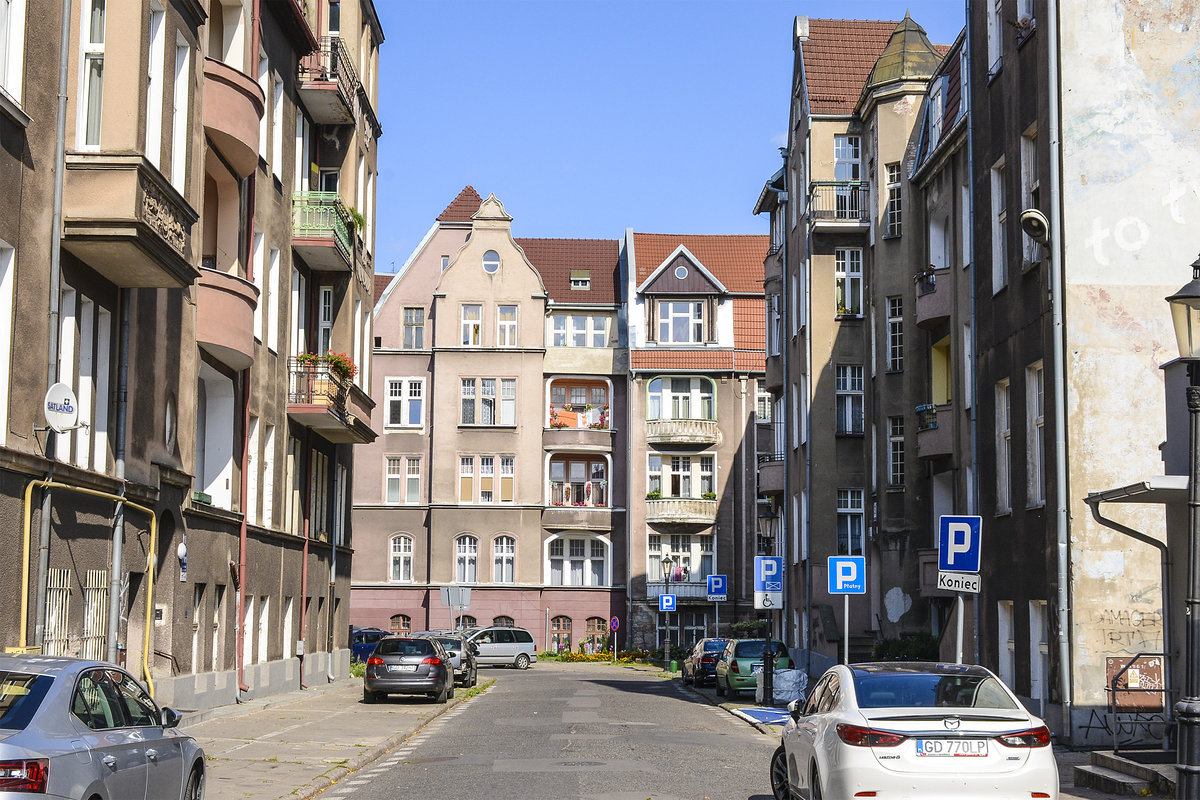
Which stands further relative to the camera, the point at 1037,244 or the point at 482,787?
the point at 1037,244

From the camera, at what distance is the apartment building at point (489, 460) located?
63.2 meters

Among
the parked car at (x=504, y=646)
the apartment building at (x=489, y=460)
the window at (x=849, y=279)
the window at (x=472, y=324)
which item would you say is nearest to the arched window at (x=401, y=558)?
the apartment building at (x=489, y=460)

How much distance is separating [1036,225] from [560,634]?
46192 millimetres

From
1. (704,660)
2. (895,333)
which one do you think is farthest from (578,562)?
(895,333)

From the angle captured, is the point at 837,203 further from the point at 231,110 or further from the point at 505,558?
the point at 505,558

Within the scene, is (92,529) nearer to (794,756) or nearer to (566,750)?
(566,750)

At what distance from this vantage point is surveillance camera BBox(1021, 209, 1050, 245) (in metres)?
20.4

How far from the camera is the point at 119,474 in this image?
1970 centimetres

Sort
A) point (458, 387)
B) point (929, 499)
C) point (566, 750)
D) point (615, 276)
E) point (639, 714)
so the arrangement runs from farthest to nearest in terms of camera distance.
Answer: point (615, 276) < point (458, 387) < point (929, 499) < point (639, 714) < point (566, 750)

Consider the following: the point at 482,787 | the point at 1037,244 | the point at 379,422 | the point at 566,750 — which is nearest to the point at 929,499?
the point at 1037,244

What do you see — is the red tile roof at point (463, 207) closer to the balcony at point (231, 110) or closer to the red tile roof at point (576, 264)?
the red tile roof at point (576, 264)

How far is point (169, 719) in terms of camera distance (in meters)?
10.9

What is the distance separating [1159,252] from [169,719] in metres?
Answer: 15.7

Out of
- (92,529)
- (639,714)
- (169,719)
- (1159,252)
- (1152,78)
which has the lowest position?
(639,714)
